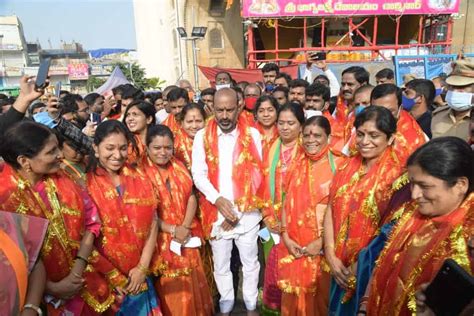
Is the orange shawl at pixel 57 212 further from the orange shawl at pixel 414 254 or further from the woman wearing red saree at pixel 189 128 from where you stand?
the orange shawl at pixel 414 254

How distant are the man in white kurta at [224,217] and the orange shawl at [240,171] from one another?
34mm

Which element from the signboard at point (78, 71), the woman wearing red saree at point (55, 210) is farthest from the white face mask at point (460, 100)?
the signboard at point (78, 71)

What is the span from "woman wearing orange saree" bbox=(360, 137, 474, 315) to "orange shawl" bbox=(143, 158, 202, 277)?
1582mm

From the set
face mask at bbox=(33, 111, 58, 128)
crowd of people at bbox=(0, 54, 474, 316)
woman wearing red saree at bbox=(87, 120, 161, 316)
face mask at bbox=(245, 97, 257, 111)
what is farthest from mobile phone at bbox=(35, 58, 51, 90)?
face mask at bbox=(245, 97, 257, 111)

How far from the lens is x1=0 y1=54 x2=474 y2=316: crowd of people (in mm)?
1472

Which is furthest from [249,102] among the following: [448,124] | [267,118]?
[448,124]

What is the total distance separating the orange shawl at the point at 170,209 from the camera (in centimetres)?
269

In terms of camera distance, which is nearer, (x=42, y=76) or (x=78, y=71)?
(x=42, y=76)

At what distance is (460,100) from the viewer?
3178mm

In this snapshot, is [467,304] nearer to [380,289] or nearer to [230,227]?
[380,289]

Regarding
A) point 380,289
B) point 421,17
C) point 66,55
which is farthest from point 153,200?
point 66,55

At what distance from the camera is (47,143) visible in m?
1.88

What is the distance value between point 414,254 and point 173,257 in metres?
1.76

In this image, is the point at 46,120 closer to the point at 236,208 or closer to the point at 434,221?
the point at 236,208
